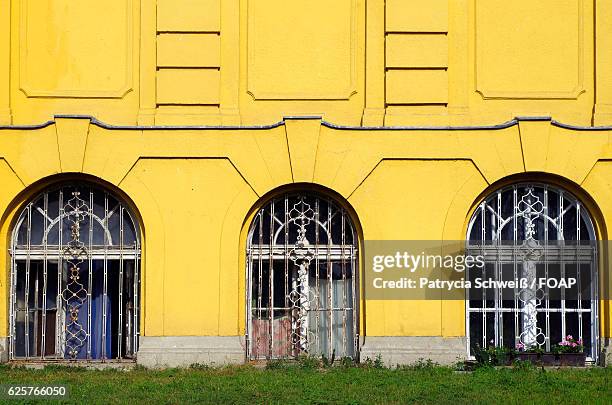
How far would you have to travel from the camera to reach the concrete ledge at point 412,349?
1656cm

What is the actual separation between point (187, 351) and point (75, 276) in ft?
6.84

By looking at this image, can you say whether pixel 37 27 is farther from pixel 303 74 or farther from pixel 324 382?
pixel 324 382

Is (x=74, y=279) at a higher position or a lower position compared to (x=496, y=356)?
higher

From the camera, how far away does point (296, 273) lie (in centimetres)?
1716

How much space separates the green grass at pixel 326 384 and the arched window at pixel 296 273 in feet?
2.82

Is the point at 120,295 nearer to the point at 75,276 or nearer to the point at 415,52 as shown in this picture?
the point at 75,276

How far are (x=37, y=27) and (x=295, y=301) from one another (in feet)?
18.4

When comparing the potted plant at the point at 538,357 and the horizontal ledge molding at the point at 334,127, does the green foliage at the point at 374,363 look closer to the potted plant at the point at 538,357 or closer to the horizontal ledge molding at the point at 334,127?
the potted plant at the point at 538,357

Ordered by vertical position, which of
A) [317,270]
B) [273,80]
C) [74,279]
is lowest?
[74,279]

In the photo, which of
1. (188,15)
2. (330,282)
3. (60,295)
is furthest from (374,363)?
(188,15)

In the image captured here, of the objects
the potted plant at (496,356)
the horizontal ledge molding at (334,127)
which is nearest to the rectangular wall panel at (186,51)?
the horizontal ledge molding at (334,127)

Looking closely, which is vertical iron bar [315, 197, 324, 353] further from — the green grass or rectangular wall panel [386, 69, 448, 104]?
rectangular wall panel [386, 69, 448, 104]

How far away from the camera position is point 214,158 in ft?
55.2

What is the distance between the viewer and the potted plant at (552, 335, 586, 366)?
16562mm
